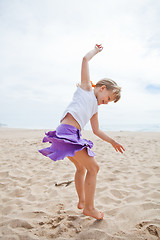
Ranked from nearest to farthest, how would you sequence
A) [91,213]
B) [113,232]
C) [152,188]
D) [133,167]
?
[113,232] → [91,213] → [152,188] → [133,167]

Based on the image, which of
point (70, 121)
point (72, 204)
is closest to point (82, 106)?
point (70, 121)

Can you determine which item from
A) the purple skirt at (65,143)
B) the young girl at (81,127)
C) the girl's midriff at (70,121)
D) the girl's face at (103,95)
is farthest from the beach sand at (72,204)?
the girl's face at (103,95)

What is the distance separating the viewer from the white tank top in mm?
2096

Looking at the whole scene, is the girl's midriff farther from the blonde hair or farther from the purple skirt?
the blonde hair

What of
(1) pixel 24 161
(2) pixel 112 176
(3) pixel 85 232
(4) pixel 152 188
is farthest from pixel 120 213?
(1) pixel 24 161

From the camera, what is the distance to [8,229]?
6.72ft

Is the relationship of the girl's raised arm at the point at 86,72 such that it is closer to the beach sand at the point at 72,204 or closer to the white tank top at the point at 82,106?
the white tank top at the point at 82,106

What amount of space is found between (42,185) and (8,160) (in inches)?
80.4

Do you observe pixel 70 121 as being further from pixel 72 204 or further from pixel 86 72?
pixel 72 204

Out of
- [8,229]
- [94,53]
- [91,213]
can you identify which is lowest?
[8,229]

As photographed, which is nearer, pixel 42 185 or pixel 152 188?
pixel 152 188

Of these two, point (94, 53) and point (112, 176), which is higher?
point (94, 53)

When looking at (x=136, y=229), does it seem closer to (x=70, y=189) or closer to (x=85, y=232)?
(x=85, y=232)

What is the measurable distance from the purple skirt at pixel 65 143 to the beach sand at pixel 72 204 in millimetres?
760
